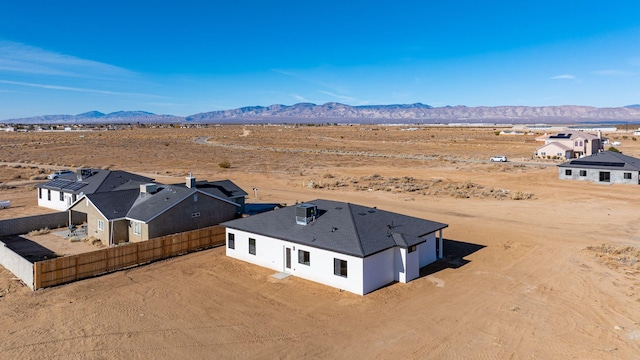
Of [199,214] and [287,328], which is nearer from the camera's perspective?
[287,328]

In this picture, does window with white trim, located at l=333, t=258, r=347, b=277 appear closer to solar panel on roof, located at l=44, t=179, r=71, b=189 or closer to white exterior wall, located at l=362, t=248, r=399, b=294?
white exterior wall, located at l=362, t=248, r=399, b=294

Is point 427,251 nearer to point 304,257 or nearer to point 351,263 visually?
point 351,263

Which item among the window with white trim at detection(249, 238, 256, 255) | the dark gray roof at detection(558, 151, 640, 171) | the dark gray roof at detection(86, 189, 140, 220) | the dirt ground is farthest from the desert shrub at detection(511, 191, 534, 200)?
the dark gray roof at detection(86, 189, 140, 220)

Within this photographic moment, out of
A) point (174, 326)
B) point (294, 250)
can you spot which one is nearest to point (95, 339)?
point (174, 326)

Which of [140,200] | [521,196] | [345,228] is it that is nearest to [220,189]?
[140,200]

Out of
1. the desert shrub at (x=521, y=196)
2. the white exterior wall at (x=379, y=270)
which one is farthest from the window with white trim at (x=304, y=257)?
the desert shrub at (x=521, y=196)

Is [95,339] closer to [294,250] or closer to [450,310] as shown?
[294,250]

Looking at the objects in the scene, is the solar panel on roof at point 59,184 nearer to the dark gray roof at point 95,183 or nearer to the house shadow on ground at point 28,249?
the dark gray roof at point 95,183
